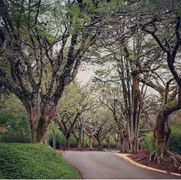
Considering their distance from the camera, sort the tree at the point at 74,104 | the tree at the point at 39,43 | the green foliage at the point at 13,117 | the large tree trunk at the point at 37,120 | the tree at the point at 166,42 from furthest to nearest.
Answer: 1. the tree at the point at 74,104
2. the green foliage at the point at 13,117
3. the large tree trunk at the point at 37,120
4. the tree at the point at 39,43
5. the tree at the point at 166,42

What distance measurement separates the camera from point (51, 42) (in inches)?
411

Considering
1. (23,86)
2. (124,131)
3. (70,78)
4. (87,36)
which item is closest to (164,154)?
(70,78)

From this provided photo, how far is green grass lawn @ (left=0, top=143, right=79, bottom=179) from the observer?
717cm

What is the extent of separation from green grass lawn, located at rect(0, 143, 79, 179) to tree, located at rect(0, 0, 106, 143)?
5.71ft

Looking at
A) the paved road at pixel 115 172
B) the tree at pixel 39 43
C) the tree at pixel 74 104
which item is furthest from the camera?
the tree at pixel 74 104

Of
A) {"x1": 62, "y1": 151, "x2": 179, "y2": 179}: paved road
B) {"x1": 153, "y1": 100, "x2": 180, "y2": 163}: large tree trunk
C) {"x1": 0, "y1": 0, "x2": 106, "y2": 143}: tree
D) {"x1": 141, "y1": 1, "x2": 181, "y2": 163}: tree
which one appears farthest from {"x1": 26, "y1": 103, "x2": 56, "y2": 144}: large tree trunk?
{"x1": 141, "y1": 1, "x2": 181, "y2": 163}: tree

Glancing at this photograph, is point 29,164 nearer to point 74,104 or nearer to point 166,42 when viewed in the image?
point 166,42

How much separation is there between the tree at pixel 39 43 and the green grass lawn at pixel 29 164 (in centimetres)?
174

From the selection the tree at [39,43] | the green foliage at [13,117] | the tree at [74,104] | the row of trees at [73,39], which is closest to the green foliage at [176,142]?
the row of trees at [73,39]

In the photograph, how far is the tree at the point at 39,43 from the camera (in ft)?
28.9

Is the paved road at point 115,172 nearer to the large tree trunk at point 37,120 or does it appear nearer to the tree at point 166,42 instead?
the tree at point 166,42

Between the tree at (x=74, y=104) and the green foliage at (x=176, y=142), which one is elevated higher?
the tree at (x=74, y=104)

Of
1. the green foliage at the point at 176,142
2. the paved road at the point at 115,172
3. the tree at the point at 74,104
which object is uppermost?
the tree at the point at 74,104

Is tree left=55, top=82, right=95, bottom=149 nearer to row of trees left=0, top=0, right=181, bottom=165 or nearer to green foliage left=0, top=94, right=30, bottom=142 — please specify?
green foliage left=0, top=94, right=30, bottom=142
